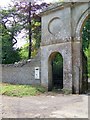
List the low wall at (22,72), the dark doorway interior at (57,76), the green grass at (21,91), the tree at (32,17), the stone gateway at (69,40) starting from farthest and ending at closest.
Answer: the tree at (32,17), the dark doorway interior at (57,76), the low wall at (22,72), the stone gateway at (69,40), the green grass at (21,91)

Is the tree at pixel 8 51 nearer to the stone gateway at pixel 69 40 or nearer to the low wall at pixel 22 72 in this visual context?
the low wall at pixel 22 72

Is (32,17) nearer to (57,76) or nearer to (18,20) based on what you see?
(18,20)

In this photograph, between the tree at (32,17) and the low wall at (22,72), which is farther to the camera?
the tree at (32,17)

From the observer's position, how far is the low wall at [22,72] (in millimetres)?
16812

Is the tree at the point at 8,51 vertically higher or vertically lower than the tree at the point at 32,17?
lower

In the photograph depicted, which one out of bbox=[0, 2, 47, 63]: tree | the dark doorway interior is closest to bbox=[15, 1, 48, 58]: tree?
bbox=[0, 2, 47, 63]: tree

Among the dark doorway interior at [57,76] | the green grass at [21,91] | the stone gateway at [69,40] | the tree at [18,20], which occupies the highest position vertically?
the tree at [18,20]

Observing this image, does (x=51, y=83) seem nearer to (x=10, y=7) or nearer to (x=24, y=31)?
(x=24, y=31)

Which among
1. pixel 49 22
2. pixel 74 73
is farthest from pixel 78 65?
pixel 49 22

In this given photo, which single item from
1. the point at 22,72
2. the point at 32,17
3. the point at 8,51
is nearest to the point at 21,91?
the point at 22,72

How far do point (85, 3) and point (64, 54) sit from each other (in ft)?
11.4

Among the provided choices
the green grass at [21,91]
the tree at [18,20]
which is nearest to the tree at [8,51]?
the tree at [18,20]

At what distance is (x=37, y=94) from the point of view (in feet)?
45.2

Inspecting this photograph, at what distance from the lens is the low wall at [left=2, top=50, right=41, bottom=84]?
16812 mm
